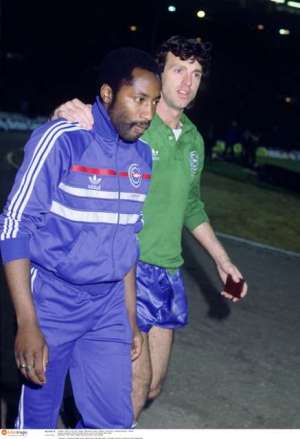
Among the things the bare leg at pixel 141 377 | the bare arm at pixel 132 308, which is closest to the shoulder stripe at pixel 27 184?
the bare arm at pixel 132 308

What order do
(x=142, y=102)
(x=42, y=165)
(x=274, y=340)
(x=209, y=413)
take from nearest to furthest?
(x=42, y=165) < (x=142, y=102) < (x=209, y=413) < (x=274, y=340)

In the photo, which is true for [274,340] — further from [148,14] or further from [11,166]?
[148,14]

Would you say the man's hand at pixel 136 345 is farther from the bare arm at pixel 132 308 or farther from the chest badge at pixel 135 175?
the chest badge at pixel 135 175

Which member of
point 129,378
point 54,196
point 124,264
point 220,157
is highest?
point 54,196

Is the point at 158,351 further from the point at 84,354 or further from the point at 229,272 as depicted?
the point at 84,354

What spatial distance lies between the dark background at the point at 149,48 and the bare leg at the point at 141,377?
54254mm

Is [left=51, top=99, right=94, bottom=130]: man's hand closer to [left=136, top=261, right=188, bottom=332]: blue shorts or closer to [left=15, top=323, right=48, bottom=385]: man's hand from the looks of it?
[left=15, top=323, right=48, bottom=385]: man's hand

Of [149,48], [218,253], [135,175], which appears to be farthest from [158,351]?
[149,48]

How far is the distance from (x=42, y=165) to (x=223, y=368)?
3.42 meters

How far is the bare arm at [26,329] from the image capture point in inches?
102

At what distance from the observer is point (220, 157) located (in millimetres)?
34812

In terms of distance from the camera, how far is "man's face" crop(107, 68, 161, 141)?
2.92 m

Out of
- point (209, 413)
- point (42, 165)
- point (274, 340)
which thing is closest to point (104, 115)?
point (42, 165)

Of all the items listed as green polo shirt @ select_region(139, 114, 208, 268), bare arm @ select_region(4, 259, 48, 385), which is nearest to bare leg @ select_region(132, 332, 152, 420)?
green polo shirt @ select_region(139, 114, 208, 268)
